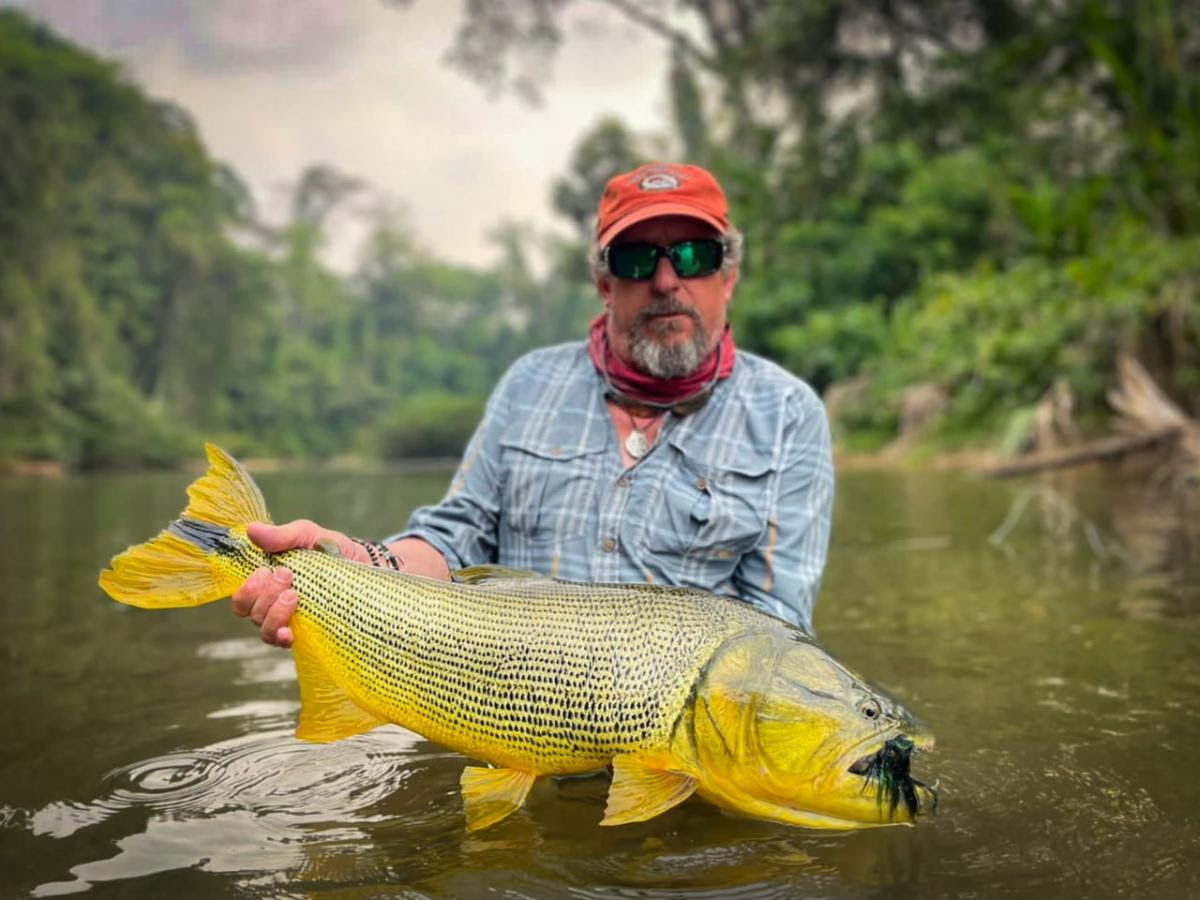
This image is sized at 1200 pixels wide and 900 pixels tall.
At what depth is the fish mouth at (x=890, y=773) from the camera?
240 centimetres

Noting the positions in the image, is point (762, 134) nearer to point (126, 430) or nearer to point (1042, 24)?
point (1042, 24)

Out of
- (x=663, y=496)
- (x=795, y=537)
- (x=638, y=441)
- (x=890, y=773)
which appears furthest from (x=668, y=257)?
(x=890, y=773)

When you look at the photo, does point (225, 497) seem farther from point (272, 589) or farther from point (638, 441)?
point (638, 441)

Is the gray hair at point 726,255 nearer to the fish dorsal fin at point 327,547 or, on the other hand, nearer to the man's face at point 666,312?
the man's face at point 666,312

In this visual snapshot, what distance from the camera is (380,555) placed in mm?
3273

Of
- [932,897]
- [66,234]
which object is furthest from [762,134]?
[66,234]

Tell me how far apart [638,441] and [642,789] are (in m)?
1.33

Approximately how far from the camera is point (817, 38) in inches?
986

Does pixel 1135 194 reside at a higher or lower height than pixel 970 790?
higher

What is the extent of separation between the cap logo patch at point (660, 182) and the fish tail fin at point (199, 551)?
4.86 ft

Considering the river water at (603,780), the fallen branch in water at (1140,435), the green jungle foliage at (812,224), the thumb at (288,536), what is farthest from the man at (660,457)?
the green jungle foliage at (812,224)

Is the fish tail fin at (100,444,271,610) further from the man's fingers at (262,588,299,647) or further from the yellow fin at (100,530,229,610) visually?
the man's fingers at (262,588,299,647)

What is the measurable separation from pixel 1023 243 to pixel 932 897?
18444 mm

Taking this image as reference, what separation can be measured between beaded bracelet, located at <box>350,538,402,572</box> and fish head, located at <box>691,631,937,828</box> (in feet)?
3.78
